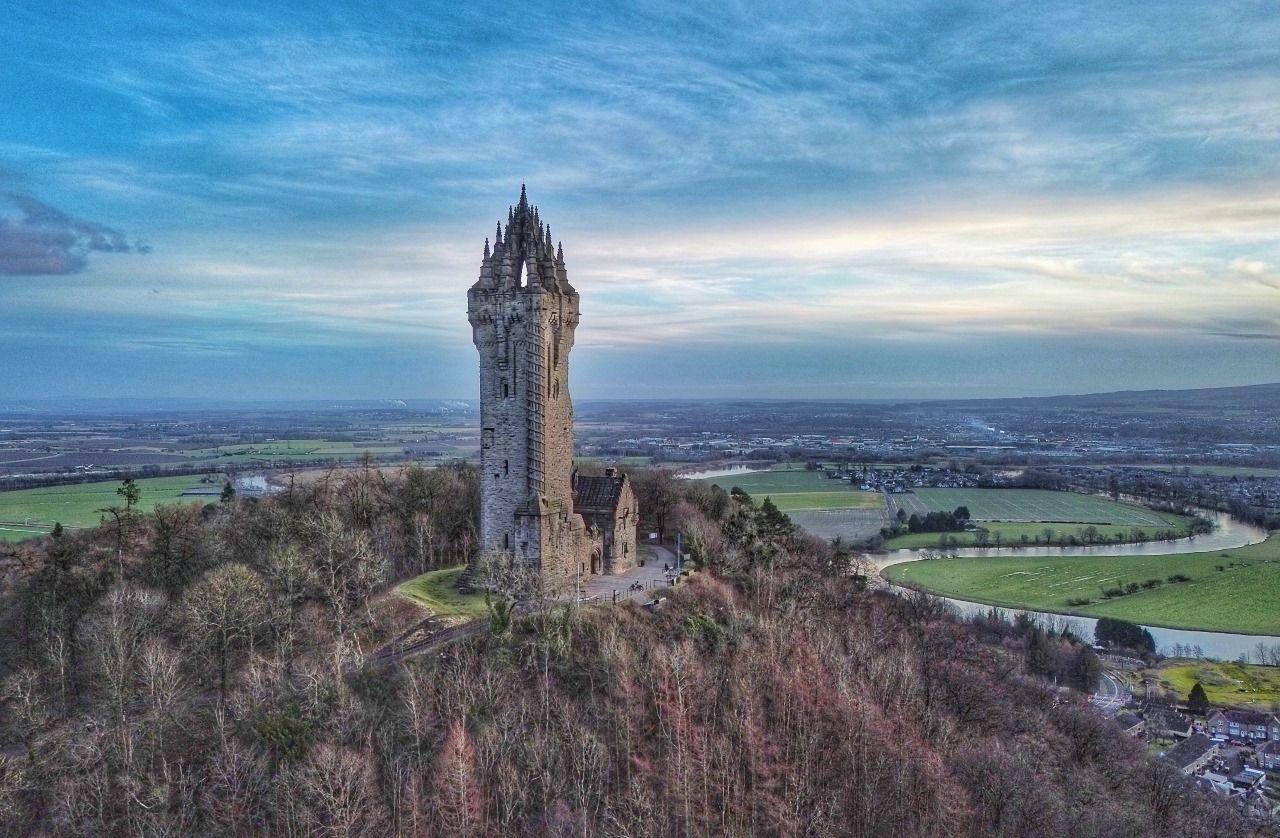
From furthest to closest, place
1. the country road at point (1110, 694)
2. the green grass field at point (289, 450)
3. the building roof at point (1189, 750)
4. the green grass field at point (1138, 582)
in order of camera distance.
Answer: the green grass field at point (289, 450)
the green grass field at point (1138, 582)
the country road at point (1110, 694)
the building roof at point (1189, 750)

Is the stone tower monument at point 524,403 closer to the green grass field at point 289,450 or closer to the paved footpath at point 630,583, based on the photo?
the paved footpath at point 630,583

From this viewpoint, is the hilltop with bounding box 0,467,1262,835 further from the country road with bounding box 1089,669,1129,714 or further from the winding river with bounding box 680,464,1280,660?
the winding river with bounding box 680,464,1280,660

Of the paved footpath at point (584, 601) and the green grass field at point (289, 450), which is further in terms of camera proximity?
the green grass field at point (289, 450)

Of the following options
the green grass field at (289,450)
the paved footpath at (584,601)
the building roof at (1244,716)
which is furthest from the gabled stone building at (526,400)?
the green grass field at (289,450)

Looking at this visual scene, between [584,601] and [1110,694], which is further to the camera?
[1110,694]

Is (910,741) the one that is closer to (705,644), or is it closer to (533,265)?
(705,644)

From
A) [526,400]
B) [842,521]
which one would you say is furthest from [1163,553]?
[526,400]

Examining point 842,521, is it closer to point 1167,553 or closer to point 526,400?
point 1167,553

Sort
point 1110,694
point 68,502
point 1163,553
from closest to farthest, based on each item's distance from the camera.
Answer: point 1110,694 → point 68,502 → point 1163,553
